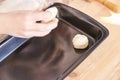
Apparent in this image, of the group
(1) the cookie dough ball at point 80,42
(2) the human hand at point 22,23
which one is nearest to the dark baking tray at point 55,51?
(1) the cookie dough ball at point 80,42

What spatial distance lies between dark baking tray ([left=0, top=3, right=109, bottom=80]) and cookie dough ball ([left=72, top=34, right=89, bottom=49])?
0.01 metres

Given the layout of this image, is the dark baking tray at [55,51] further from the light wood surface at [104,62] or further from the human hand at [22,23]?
the human hand at [22,23]

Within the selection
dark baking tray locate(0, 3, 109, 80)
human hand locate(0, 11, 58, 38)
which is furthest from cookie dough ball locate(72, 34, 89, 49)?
human hand locate(0, 11, 58, 38)

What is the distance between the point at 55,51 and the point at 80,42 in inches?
3.4

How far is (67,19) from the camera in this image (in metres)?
0.82

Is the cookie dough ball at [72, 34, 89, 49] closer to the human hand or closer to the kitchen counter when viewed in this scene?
the kitchen counter

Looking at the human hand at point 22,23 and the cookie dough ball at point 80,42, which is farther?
the cookie dough ball at point 80,42

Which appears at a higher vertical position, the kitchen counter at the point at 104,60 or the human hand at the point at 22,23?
the human hand at the point at 22,23

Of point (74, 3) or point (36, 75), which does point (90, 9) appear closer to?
point (74, 3)

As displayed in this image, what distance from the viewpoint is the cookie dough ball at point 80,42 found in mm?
724

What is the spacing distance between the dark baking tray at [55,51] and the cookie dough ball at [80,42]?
13mm

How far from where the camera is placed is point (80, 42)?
28.3 inches

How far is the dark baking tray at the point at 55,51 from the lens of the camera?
0.69 meters

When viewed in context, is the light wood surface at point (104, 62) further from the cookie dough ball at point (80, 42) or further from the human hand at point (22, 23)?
the human hand at point (22, 23)
